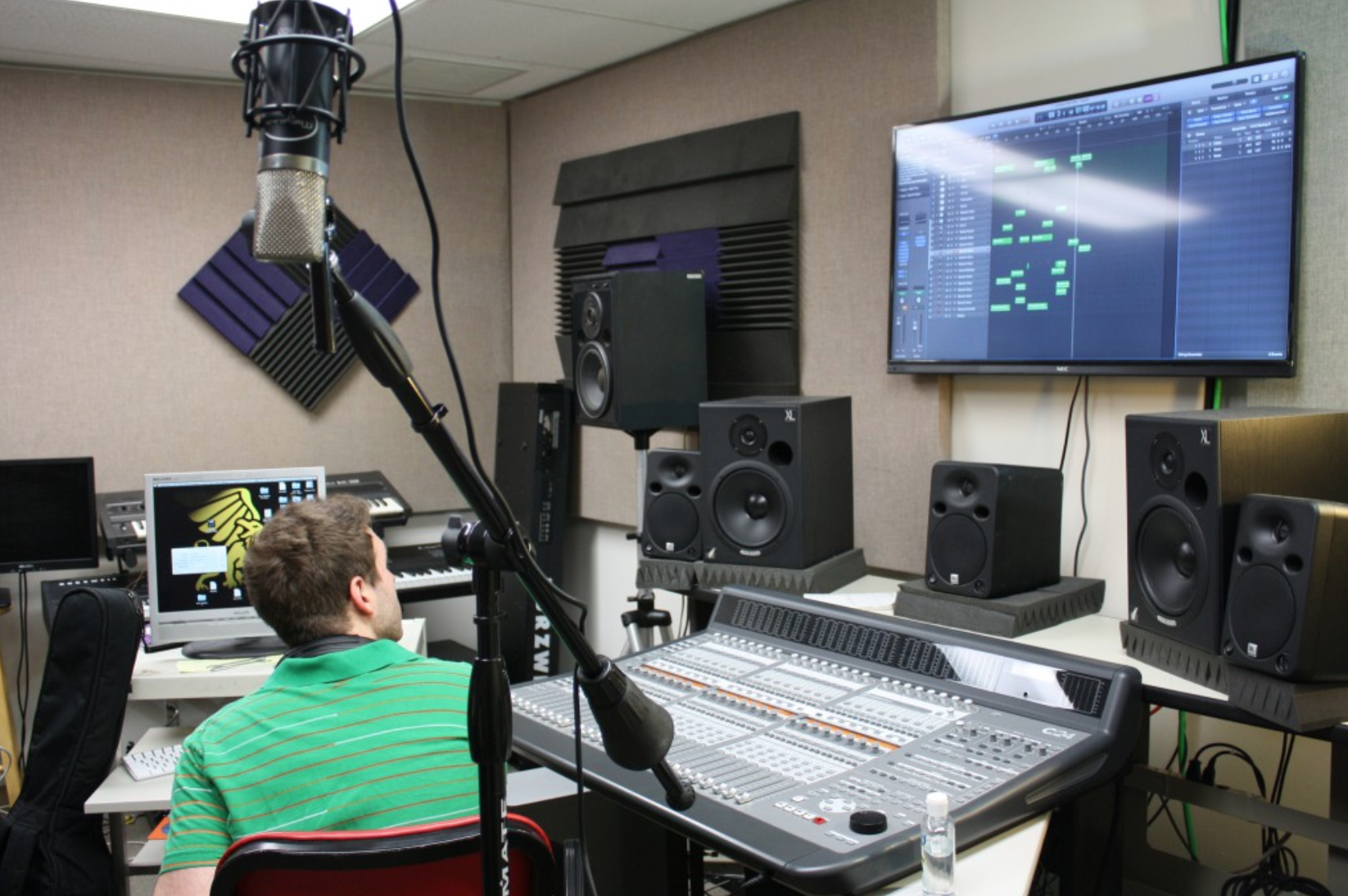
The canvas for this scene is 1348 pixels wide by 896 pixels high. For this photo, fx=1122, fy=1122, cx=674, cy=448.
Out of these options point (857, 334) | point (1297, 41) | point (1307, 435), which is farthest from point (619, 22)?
point (1307, 435)

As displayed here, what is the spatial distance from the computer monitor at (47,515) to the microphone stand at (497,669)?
3.04 m

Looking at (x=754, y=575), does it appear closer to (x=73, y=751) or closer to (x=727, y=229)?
(x=727, y=229)

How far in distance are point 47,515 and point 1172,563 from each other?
10.7 feet

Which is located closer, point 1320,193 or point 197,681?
point 1320,193

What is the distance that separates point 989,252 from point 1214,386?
621 mm

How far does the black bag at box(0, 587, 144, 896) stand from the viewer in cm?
229

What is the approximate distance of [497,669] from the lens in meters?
0.97

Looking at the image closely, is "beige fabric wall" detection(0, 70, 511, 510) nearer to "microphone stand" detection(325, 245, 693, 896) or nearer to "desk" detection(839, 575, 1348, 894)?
"desk" detection(839, 575, 1348, 894)

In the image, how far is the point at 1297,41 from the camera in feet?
7.21

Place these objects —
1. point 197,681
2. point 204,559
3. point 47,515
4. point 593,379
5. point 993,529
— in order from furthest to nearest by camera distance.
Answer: point 47,515
point 593,379
point 204,559
point 197,681
point 993,529

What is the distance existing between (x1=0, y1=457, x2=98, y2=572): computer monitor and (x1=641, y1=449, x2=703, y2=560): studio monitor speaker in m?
1.86

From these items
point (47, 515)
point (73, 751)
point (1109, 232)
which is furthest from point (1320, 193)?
point (47, 515)

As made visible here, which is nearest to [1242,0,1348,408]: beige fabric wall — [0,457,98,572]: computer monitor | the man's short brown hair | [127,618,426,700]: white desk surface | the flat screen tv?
the flat screen tv

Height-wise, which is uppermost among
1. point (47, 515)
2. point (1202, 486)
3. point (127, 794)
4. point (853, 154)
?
point (853, 154)
